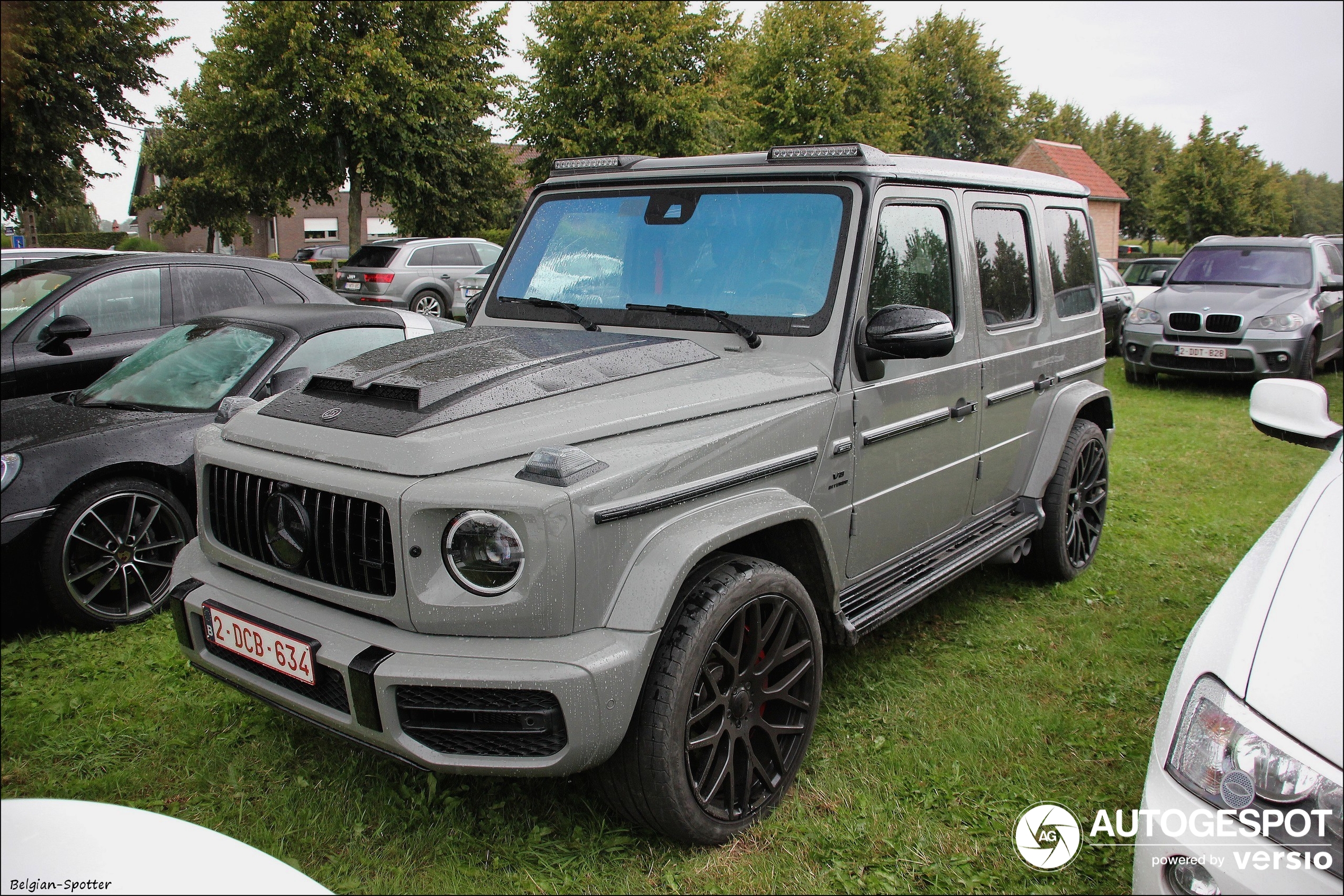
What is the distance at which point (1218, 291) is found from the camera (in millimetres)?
11672

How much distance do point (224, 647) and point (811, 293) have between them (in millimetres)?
2245

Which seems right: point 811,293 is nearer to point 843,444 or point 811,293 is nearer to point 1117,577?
point 843,444

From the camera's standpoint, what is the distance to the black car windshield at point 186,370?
4.87m

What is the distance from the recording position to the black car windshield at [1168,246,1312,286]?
1173 centimetres

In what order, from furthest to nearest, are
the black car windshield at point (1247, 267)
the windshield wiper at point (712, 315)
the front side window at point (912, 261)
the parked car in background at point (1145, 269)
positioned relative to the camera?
the parked car in background at point (1145, 269) < the black car windshield at point (1247, 267) < the front side window at point (912, 261) < the windshield wiper at point (712, 315)

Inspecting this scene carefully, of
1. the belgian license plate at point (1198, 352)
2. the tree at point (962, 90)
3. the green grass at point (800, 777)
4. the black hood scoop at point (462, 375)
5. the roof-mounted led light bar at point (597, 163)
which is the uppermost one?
the tree at point (962, 90)

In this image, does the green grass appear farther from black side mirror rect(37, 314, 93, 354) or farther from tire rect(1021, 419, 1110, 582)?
black side mirror rect(37, 314, 93, 354)

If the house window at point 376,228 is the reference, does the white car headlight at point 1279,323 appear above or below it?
below

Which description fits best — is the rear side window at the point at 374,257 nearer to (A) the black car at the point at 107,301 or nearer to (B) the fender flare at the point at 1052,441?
(A) the black car at the point at 107,301

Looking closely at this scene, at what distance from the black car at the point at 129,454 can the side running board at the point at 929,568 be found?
241 centimetres

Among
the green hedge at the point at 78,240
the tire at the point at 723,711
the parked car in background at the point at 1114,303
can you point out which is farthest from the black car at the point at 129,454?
the green hedge at the point at 78,240

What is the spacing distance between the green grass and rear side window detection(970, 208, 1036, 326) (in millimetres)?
1513

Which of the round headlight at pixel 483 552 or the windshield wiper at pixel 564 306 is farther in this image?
the windshield wiper at pixel 564 306

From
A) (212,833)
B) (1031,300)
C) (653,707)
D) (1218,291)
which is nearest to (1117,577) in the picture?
(1031,300)
